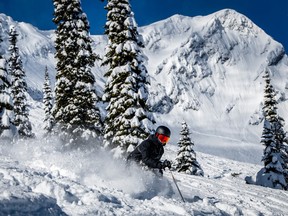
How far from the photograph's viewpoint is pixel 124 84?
20.0 meters

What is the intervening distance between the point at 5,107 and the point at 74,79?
18.7ft

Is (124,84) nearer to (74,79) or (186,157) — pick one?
(74,79)

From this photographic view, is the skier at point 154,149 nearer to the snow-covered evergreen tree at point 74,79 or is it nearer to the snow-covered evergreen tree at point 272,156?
the snow-covered evergreen tree at point 74,79

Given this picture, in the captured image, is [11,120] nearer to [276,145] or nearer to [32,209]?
[32,209]

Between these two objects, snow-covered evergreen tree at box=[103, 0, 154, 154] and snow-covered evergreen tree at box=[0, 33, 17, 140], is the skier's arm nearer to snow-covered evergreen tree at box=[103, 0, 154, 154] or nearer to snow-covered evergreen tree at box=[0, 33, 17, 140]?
snow-covered evergreen tree at box=[103, 0, 154, 154]

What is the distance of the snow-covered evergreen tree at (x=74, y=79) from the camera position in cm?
2269

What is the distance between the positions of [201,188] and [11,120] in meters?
11.8

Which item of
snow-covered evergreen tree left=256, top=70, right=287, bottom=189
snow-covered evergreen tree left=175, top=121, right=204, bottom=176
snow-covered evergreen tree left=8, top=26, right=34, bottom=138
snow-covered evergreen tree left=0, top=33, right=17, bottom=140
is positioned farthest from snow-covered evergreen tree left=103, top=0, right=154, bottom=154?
snow-covered evergreen tree left=8, top=26, right=34, bottom=138

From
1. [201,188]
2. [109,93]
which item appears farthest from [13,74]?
[201,188]

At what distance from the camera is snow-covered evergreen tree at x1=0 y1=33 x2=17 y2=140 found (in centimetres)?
1834

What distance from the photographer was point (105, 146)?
2070cm

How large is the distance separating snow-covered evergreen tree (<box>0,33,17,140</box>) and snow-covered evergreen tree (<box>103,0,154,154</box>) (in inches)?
215

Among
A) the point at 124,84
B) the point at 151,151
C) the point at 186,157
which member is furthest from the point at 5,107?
the point at 186,157

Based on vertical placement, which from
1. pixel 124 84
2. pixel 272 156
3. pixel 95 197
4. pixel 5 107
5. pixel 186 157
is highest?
pixel 124 84
